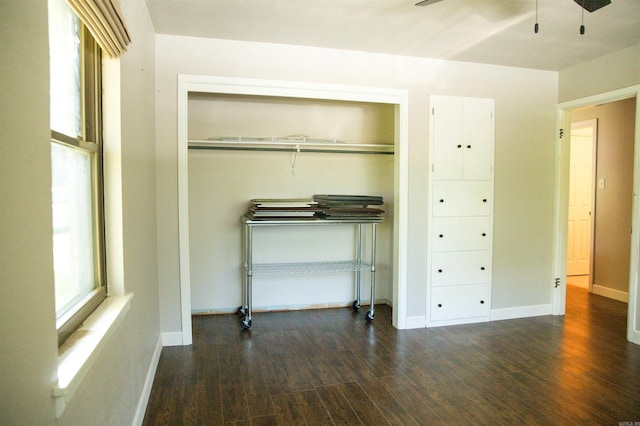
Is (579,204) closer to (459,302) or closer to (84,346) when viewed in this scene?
(459,302)

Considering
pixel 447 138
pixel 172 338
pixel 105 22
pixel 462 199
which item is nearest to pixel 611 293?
pixel 462 199

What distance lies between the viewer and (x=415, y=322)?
3.63 meters

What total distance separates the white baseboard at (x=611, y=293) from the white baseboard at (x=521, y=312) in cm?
120

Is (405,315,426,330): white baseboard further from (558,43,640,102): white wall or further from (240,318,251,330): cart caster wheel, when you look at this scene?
(558,43,640,102): white wall

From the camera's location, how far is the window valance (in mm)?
1247

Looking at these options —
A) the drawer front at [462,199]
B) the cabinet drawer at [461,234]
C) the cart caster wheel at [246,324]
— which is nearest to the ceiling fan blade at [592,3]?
the drawer front at [462,199]

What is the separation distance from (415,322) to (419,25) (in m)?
2.41

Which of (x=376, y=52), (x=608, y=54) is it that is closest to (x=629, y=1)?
(x=608, y=54)

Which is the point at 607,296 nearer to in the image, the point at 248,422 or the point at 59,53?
the point at 248,422

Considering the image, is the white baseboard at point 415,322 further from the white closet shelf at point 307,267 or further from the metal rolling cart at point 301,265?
the white closet shelf at point 307,267

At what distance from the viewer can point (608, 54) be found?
3.49 metres

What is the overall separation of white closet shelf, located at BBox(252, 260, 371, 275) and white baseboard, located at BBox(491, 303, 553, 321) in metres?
1.28

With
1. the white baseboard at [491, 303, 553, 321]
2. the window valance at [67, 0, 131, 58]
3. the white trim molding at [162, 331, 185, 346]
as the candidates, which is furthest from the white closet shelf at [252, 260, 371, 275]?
the window valance at [67, 0, 131, 58]

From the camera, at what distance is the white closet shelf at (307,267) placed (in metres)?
3.71
